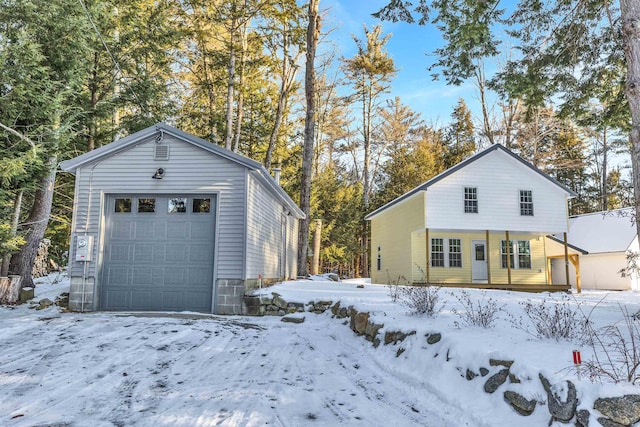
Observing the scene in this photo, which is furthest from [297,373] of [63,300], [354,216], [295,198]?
[354,216]

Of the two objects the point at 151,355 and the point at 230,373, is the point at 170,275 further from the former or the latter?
the point at 230,373

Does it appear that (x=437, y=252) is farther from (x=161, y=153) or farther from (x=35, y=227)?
(x=35, y=227)

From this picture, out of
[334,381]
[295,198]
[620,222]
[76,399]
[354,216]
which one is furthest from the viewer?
[354,216]

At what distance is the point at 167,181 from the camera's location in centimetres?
984

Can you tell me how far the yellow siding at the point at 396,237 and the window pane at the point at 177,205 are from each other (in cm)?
915

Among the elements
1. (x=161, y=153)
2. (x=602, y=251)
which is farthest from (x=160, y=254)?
(x=602, y=251)

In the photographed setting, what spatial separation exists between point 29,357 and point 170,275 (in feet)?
14.4

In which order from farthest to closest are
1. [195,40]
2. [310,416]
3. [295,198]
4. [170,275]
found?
[295,198] → [195,40] → [170,275] → [310,416]

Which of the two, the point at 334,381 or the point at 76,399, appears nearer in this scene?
the point at 76,399

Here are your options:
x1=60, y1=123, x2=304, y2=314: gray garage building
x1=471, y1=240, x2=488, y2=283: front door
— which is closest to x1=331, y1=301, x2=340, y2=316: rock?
x1=60, y1=123, x2=304, y2=314: gray garage building

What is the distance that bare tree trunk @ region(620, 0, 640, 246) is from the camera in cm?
542

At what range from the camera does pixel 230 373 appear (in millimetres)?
4758

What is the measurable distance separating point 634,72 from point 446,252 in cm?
1304

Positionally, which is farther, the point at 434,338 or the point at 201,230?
the point at 201,230
